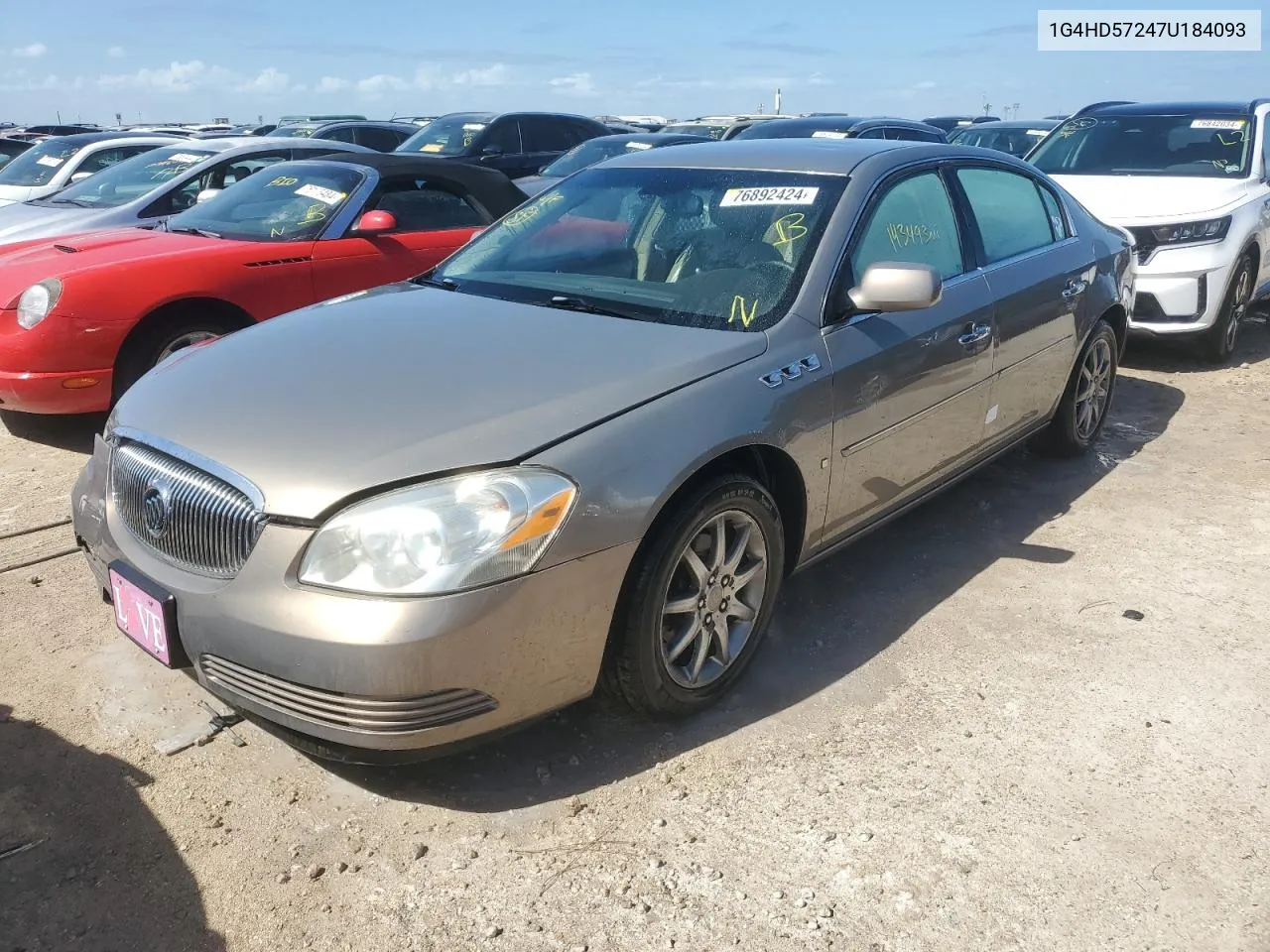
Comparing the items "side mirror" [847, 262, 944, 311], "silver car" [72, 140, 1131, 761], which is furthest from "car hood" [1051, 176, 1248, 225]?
"side mirror" [847, 262, 944, 311]

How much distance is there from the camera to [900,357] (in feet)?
11.1

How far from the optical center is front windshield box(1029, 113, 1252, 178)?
24.2ft

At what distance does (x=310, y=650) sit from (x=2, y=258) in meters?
4.82

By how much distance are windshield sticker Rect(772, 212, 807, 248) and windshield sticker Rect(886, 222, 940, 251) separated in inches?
14.3

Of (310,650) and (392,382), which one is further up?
(392,382)

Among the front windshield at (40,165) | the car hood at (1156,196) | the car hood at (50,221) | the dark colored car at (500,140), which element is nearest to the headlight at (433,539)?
the car hood at (50,221)

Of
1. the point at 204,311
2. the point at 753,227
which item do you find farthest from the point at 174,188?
the point at 753,227

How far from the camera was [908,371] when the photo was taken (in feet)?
11.2

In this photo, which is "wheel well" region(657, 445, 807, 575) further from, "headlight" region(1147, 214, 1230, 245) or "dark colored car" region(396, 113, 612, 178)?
"dark colored car" region(396, 113, 612, 178)

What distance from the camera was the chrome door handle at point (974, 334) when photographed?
3.69 metres

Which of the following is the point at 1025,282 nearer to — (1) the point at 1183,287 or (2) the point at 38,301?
(1) the point at 1183,287

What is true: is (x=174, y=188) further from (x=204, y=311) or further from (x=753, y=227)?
(x=753, y=227)

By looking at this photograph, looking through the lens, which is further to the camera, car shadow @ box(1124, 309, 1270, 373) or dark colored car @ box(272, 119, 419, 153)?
dark colored car @ box(272, 119, 419, 153)

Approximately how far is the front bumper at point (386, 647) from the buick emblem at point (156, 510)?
114mm
